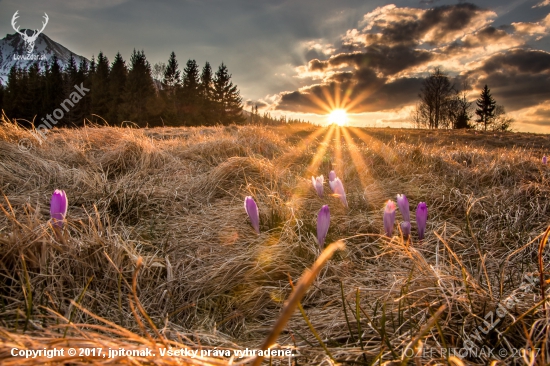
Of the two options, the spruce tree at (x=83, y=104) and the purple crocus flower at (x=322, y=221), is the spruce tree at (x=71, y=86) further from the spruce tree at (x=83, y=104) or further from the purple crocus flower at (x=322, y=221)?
the purple crocus flower at (x=322, y=221)

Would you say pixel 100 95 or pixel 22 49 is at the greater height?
pixel 22 49

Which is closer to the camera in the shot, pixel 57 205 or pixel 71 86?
pixel 57 205

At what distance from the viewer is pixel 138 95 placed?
1308 inches

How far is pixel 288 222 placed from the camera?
1779 mm

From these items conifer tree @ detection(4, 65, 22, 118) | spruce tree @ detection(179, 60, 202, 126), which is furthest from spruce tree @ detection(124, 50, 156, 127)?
conifer tree @ detection(4, 65, 22, 118)

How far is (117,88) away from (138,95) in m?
3.76

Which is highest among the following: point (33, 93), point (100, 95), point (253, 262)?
point (33, 93)

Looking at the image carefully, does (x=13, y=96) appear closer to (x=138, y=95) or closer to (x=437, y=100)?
(x=138, y=95)

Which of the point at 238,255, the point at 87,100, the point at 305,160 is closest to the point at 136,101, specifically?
the point at 87,100

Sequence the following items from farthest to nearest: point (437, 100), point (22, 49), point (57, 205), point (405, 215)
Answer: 1. point (22, 49)
2. point (437, 100)
3. point (405, 215)
4. point (57, 205)

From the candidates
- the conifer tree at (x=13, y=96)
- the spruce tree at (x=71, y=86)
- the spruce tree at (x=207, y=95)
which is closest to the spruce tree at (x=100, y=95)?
the spruce tree at (x=71, y=86)

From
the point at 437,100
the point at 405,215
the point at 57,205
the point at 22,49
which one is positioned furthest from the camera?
the point at 22,49

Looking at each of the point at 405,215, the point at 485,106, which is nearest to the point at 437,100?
the point at 485,106

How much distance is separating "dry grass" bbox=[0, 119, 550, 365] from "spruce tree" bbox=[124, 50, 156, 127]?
32.0m
